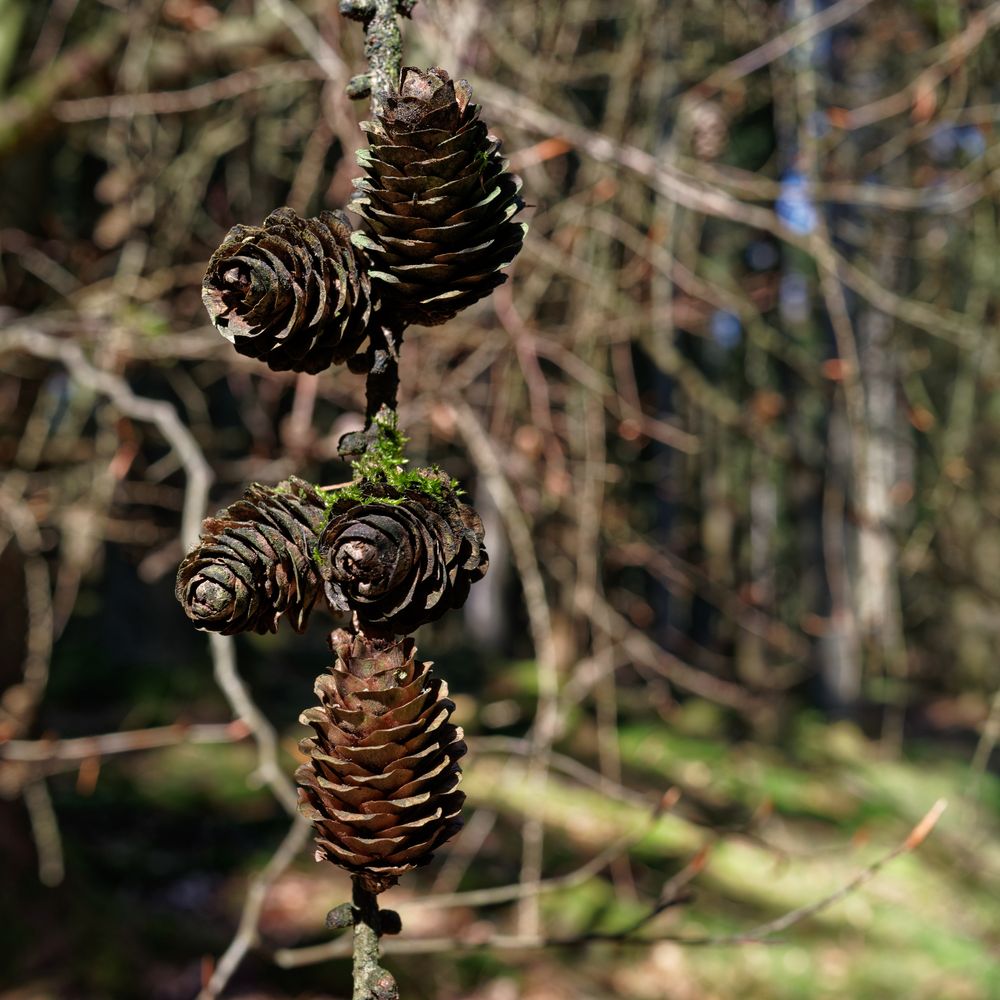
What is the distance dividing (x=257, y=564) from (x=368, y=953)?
23 centimetres

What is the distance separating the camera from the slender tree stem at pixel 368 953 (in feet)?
1.91

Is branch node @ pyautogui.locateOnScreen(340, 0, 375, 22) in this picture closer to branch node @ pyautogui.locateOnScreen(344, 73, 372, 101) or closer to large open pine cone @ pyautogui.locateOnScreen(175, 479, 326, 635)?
branch node @ pyautogui.locateOnScreen(344, 73, 372, 101)

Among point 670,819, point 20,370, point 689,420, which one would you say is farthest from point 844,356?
point 689,420

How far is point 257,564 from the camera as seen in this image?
1.90ft

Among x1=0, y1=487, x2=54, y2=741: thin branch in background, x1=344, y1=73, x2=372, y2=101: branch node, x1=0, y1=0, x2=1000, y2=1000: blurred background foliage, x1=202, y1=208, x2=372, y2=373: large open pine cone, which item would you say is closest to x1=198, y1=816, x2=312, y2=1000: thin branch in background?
x1=0, y1=0, x2=1000, y2=1000: blurred background foliage

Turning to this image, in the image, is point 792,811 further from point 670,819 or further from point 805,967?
point 805,967

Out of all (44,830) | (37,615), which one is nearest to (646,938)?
(37,615)

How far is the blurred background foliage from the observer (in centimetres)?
233

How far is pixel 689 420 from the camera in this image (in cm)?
1024

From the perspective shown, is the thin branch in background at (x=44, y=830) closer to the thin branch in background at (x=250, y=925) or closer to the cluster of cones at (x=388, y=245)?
the thin branch in background at (x=250, y=925)

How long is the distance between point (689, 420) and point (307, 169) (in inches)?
297

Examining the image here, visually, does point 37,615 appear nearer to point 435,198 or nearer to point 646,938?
point 646,938

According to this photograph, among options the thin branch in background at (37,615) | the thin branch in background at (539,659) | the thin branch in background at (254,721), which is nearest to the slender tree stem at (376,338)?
the thin branch in background at (254,721)

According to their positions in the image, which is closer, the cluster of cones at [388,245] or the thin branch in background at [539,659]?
the cluster of cones at [388,245]
